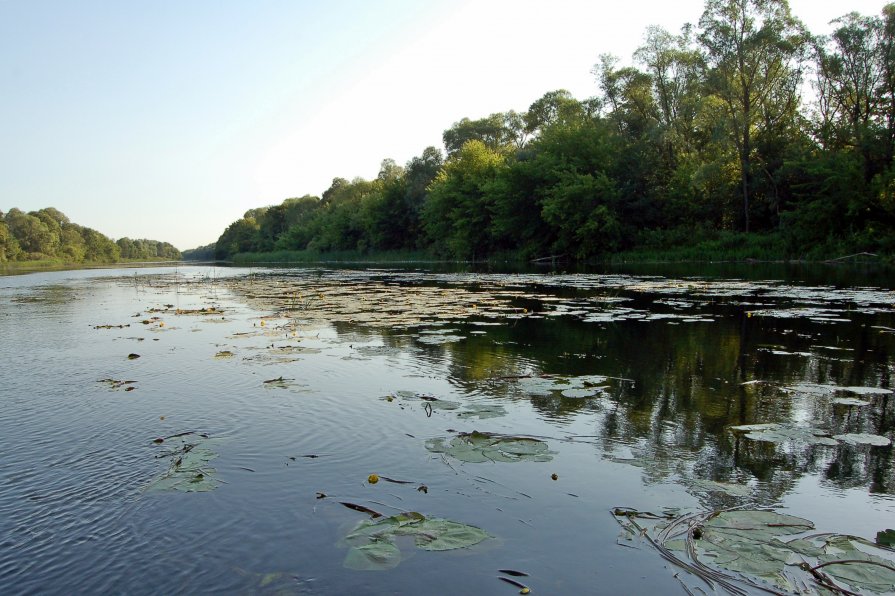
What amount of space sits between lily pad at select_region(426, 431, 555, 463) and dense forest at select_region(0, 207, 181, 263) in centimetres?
9346

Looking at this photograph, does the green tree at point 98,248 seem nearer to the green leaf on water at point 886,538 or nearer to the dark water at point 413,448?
the dark water at point 413,448

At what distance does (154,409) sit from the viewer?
18.5 feet

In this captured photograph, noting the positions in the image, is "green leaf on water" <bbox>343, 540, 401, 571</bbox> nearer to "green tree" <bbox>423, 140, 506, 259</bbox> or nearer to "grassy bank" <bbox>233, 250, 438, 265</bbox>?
"green tree" <bbox>423, 140, 506, 259</bbox>

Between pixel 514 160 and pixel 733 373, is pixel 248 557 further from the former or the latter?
pixel 514 160

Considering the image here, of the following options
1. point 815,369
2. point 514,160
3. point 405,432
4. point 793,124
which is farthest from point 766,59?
point 405,432

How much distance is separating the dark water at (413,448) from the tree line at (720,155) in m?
25.2

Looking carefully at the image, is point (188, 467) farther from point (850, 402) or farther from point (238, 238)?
point (238, 238)

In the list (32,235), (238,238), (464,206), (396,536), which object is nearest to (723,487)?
(396,536)

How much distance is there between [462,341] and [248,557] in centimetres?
652

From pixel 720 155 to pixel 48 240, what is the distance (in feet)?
320

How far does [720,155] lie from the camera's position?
37281 millimetres

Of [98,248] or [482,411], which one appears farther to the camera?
[98,248]

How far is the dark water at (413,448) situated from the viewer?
2838 mm

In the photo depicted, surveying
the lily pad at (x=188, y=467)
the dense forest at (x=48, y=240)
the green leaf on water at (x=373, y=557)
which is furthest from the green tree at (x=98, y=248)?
the green leaf on water at (x=373, y=557)
